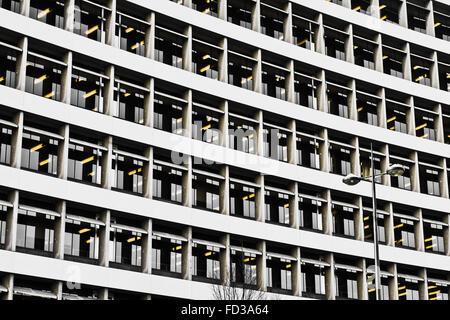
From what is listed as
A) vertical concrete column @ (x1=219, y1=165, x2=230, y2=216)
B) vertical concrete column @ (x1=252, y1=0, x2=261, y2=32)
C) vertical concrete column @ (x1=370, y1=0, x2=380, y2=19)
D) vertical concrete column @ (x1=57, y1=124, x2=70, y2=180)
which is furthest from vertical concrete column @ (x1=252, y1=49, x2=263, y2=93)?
vertical concrete column @ (x1=57, y1=124, x2=70, y2=180)

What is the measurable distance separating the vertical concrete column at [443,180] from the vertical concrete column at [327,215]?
33.8 feet

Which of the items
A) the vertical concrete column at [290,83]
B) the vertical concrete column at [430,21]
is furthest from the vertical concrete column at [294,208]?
the vertical concrete column at [430,21]

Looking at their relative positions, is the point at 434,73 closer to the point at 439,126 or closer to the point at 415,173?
the point at 439,126

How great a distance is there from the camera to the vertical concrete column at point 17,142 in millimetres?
40312

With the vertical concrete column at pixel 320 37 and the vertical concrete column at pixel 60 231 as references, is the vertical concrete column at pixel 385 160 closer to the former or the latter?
the vertical concrete column at pixel 320 37

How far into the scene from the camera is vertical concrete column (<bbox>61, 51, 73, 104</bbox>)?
1692 inches

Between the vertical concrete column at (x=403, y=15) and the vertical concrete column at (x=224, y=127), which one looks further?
the vertical concrete column at (x=403, y=15)

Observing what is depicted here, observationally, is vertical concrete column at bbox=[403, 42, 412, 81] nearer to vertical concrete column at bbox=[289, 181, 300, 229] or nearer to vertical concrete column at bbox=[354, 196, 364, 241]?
vertical concrete column at bbox=[354, 196, 364, 241]

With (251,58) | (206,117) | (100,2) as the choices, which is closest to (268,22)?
(251,58)

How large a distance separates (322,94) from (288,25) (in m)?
5.03

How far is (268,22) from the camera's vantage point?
53.6 meters

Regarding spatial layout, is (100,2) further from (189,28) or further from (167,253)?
(167,253)

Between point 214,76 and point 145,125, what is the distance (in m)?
6.51

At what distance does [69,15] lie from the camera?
4400 cm
